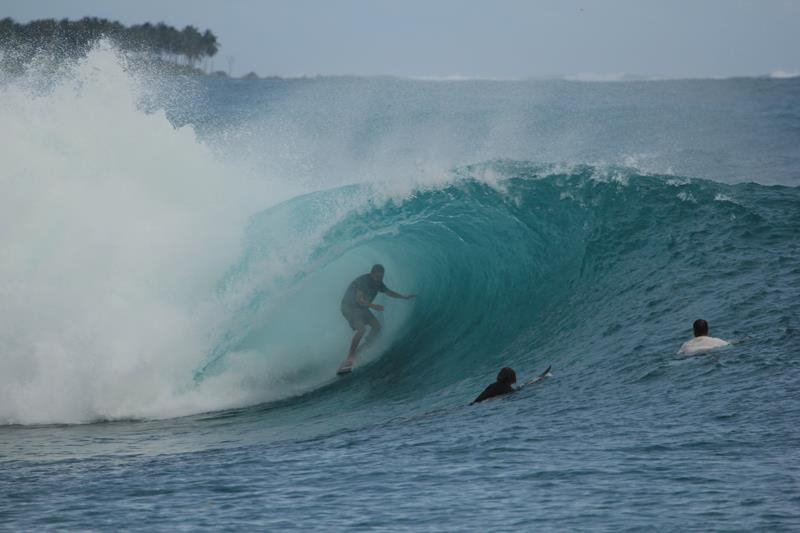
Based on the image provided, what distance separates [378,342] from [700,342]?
5769 mm

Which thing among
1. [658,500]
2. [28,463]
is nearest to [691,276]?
[658,500]

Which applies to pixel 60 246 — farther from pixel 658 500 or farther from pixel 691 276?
pixel 658 500

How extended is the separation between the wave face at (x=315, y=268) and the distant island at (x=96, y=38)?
32889 mm

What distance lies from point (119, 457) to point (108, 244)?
5.25m

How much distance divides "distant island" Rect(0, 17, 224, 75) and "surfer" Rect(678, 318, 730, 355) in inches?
1598

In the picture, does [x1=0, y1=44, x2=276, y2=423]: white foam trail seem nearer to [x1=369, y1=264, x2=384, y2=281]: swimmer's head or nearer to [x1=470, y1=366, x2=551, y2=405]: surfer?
[x1=369, y1=264, x2=384, y2=281]: swimmer's head

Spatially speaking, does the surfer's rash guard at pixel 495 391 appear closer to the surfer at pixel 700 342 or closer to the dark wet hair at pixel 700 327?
the surfer at pixel 700 342

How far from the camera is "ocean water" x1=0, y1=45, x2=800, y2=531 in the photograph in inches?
330

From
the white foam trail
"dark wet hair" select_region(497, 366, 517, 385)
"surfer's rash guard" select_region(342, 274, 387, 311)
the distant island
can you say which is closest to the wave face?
the white foam trail

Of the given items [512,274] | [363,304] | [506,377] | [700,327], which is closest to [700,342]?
[700,327]

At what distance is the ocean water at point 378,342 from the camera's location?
8.39 metres

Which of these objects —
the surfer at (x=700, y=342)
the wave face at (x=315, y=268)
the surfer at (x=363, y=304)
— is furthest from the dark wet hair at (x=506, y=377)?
the surfer at (x=363, y=304)

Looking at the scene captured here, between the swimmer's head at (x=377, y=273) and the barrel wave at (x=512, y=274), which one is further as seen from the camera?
the swimmer's head at (x=377, y=273)

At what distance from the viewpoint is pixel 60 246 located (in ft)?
49.4
